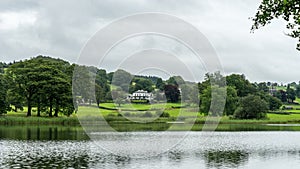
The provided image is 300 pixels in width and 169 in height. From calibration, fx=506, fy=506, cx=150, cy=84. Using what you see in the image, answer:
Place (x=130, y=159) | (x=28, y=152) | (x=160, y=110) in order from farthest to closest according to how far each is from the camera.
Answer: (x=160, y=110), (x=28, y=152), (x=130, y=159)

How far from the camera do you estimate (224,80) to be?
137m

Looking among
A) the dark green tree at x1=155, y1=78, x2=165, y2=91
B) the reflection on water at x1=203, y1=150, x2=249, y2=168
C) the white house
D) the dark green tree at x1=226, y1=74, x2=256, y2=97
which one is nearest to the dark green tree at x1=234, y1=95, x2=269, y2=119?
the dark green tree at x1=155, y1=78, x2=165, y2=91

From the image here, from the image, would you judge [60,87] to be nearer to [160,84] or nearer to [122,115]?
[122,115]

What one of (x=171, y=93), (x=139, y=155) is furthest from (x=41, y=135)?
(x=171, y=93)

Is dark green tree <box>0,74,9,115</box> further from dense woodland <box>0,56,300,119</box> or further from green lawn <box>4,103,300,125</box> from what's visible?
green lawn <box>4,103,300,125</box>

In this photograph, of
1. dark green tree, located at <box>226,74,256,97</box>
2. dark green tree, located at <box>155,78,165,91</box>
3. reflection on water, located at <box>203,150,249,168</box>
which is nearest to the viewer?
reflection on water, located at <box>203,150,249,168</box>

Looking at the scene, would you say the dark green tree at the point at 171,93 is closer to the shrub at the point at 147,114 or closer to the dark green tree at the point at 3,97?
the shrub at the point at 147,114

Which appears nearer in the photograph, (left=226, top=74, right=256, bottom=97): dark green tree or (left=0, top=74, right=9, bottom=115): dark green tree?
(left=0, top=74, right=9, bottom=115): dark green tree

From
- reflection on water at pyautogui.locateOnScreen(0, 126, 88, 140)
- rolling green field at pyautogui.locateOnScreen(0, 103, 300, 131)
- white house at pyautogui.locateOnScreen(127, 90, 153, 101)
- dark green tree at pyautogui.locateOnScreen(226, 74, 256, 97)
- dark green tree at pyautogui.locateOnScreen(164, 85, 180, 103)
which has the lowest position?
reflection on water at pyautogui.locateOnScreen(0, 126, 88, 140)

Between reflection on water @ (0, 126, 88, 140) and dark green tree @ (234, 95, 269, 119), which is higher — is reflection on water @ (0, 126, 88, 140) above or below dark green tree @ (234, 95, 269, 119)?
below

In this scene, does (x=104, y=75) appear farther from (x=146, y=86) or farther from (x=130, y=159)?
(x=130, y=159)

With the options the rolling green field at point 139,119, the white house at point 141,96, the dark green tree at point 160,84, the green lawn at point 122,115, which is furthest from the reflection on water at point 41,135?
the dark green tree at point 160,84

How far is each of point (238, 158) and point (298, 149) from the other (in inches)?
408

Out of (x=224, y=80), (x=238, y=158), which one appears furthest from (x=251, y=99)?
(x=238, y=158)
